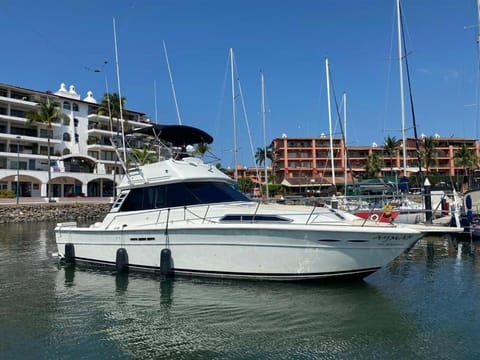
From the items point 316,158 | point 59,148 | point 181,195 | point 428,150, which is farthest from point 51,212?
point 428,150

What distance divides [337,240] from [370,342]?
108 inches

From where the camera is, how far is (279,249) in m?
8.82

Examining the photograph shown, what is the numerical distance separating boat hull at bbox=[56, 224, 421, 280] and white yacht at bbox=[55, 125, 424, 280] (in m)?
0.02

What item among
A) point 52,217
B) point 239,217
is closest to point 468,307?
point 239,217

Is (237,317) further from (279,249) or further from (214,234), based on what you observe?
(214,234)

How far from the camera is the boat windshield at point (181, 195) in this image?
10.6m

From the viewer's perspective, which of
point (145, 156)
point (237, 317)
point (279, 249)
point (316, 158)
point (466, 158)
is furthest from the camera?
point (316, 158)

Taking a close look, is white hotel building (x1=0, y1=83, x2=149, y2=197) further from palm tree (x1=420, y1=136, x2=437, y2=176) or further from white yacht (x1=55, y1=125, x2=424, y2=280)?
palm tree (x1=420, y1=136, x2=437, y2=176)

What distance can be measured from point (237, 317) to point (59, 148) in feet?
187

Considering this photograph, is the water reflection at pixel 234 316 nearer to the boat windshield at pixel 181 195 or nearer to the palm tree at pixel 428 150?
the boat windshield at pixel 181 195

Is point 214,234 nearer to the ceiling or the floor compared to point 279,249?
nearer to the ceiling

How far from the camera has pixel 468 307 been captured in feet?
25.4

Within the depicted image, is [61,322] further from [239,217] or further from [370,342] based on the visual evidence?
[370,342]

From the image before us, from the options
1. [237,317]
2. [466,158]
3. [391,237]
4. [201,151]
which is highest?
[466,158]
